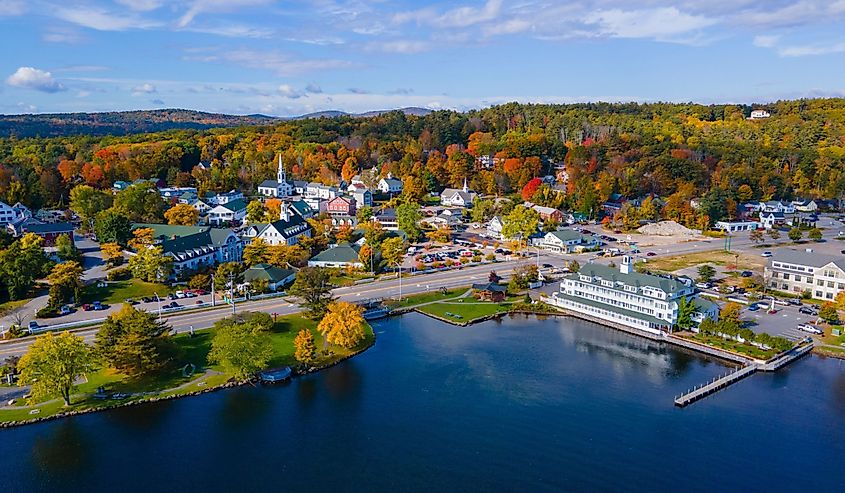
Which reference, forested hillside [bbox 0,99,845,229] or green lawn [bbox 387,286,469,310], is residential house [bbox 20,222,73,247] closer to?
forested hillside [bbox 0,99,845,229]

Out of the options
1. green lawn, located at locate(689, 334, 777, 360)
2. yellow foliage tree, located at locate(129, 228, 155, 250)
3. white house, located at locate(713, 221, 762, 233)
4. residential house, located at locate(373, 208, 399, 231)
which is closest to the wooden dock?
green lawn, located at locate(689, 334, 777, 360)

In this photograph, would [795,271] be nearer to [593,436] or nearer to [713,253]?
[713,253]

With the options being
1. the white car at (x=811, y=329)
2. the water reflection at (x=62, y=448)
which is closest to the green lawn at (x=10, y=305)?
the water reflection at (x=62, y=448)

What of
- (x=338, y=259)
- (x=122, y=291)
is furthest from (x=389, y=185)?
(x=122, y=291)

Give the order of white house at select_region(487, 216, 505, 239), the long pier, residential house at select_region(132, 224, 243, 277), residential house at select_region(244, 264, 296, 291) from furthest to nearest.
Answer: white house at select_region(487, 216, 505, 239)
residential house at select_region(132, 224, 243, 277)
residential house at select_region(244, 264, 296, 291)
the long pier

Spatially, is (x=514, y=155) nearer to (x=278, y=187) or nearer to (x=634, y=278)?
(x=278, y=187)

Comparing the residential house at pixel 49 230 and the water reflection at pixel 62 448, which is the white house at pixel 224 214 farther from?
the water reflection at pixel 62 448
